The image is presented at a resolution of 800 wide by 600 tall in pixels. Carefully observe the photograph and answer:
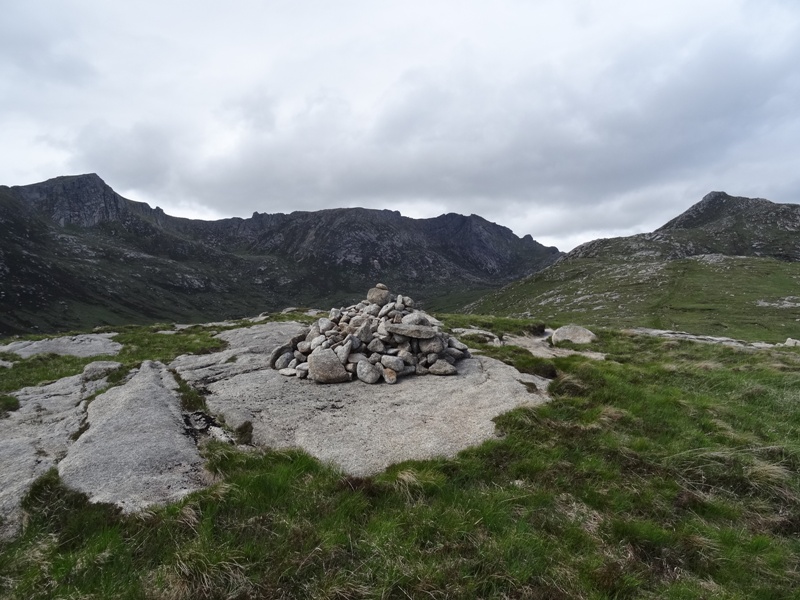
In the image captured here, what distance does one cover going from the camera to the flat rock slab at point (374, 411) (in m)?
13.3

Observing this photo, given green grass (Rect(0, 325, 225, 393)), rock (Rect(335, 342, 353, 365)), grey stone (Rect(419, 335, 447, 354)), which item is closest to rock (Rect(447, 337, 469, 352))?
grey stone (Rect(419, 335, 447, 354))

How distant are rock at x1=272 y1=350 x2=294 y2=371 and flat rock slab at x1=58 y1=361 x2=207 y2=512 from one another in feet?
20.8

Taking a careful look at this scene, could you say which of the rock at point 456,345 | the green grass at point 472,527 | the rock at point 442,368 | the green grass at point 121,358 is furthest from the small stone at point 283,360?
the green grass at point 472,527

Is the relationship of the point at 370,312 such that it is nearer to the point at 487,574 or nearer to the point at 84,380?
the point at 84,380

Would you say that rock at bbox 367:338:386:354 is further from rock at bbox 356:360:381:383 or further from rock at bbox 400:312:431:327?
rock at bbox 400:312:431:327

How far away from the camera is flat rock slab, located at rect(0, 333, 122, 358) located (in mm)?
33125

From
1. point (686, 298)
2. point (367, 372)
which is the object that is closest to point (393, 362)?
point (367, 372)

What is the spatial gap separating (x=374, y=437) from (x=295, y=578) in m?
6.46

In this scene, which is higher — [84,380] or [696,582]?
[84,380]

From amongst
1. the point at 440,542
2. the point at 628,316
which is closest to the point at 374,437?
the point at 440,542

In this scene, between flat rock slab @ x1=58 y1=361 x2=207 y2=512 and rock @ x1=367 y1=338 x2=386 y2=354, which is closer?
flat rock slab @ x1=58 y1=361 x2=207 y2=512

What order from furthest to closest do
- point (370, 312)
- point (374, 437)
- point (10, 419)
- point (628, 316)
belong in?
point (628, 316) → point (370, 312) → point (10, 419) → point (374, 437)

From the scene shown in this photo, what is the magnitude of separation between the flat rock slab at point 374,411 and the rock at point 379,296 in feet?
26.2

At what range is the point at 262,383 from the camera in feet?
64.3
